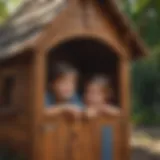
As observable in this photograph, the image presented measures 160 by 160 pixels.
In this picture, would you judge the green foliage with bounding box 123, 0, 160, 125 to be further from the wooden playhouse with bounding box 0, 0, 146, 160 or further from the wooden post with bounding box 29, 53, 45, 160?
the wooden post with bounding box 29, 53, 45, 160

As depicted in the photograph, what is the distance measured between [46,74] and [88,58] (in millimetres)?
847

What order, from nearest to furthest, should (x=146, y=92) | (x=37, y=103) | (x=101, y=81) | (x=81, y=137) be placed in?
(x=37, y=103)
(x=81, y=137)
(x=101, y=81)
(x=146, y=92)

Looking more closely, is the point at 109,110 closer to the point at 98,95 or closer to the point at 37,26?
the point at 98,95

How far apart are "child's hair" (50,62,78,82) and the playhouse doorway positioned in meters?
0.07

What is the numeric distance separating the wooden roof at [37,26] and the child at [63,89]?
1.78 ft

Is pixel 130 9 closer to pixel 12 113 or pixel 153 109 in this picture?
pixel 12 113

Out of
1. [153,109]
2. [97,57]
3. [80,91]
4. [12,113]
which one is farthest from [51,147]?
[153,109]

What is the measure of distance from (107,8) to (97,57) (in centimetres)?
80

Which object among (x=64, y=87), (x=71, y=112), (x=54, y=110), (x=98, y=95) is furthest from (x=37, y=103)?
(x=98, y=95)

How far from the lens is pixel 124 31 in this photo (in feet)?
18.1

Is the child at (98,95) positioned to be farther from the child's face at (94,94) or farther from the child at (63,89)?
the child at (63,89)

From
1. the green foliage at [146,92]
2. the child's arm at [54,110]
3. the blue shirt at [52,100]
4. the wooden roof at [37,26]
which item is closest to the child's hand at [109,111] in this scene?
the blue shirt at [52,100]

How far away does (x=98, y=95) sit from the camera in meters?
5.55

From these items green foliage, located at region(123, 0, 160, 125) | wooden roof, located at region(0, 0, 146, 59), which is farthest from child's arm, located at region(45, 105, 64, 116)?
green foliage, located at region(123, 0, 160, 125)
